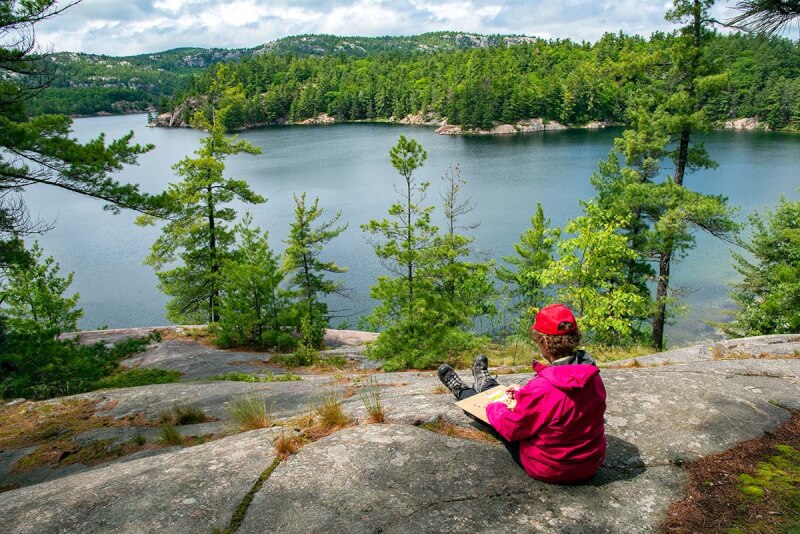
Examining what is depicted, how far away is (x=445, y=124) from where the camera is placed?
337ft

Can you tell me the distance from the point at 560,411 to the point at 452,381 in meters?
1.78

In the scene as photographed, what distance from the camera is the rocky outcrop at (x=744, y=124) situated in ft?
306

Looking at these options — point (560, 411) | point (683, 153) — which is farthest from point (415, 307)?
point (683, 153)

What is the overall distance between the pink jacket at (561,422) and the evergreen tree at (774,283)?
18.3 meters

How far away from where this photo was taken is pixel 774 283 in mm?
20125

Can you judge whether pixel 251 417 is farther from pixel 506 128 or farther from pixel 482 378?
pixel 506 128

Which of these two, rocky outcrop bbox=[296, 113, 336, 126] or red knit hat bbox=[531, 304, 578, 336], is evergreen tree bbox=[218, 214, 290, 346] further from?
rocky outcrop bbox=[296, 113, 336, 126]

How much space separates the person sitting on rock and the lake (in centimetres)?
2033

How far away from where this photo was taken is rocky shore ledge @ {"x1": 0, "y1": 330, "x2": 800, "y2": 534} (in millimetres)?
3451

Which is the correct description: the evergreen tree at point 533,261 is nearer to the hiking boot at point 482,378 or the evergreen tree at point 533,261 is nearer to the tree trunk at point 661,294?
the tree trunk at point 661,294

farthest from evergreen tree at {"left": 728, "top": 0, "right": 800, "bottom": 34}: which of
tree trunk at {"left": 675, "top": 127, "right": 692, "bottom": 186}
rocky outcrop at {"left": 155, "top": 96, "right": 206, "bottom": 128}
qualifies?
rocky outcrop at {"left": 155, "top": 96, "right": 206, "bottom": 128}

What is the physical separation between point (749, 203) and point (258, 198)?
38808 mm

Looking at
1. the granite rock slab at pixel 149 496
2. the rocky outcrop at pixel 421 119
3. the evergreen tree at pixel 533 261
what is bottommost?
the evergreen tree at pixel 533 261

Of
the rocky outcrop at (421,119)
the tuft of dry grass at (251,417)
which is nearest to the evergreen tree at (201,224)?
the tuft of dry grass at (251,417)
